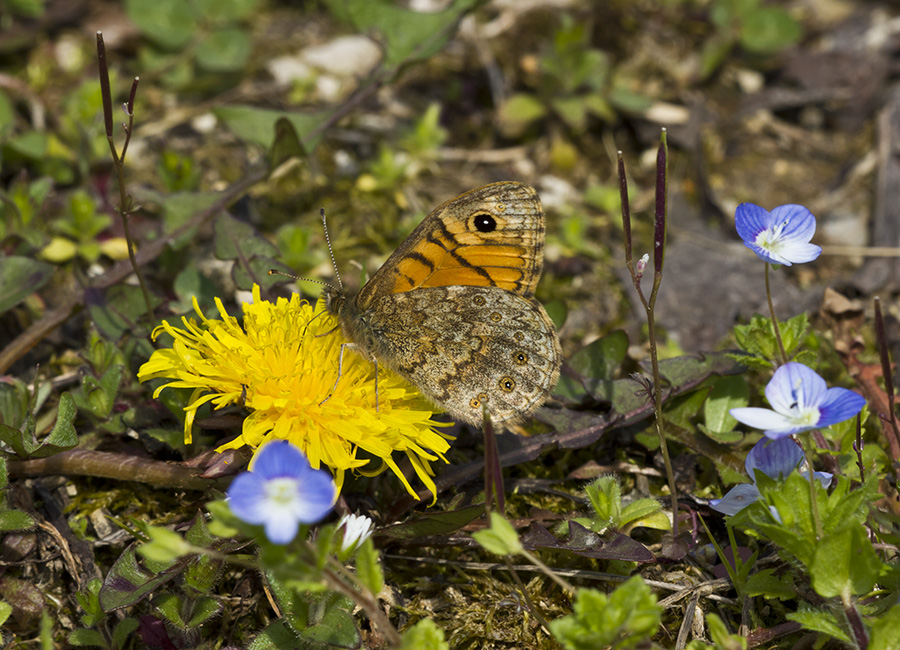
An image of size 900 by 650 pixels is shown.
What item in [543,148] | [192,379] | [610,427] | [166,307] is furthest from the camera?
[543,148]

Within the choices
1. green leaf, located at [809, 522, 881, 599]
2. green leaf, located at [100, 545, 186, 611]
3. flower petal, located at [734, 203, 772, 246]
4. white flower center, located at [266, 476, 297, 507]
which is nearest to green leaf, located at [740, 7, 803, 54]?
flower petal, located at [734, 203, 772, 246]

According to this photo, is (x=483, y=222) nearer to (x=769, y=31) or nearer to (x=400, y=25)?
(x=400, y=25)

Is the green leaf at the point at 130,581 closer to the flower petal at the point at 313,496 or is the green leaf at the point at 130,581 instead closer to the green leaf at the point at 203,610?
the green leaf at the point at 203,610

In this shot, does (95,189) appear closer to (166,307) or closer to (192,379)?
(166,307)

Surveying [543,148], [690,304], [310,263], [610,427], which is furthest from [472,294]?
[543,148]

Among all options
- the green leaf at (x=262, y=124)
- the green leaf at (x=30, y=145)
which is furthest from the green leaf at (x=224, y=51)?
the green leaf at (x=30, y=145)

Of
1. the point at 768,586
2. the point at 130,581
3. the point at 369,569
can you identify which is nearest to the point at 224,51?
the point at 130,581
